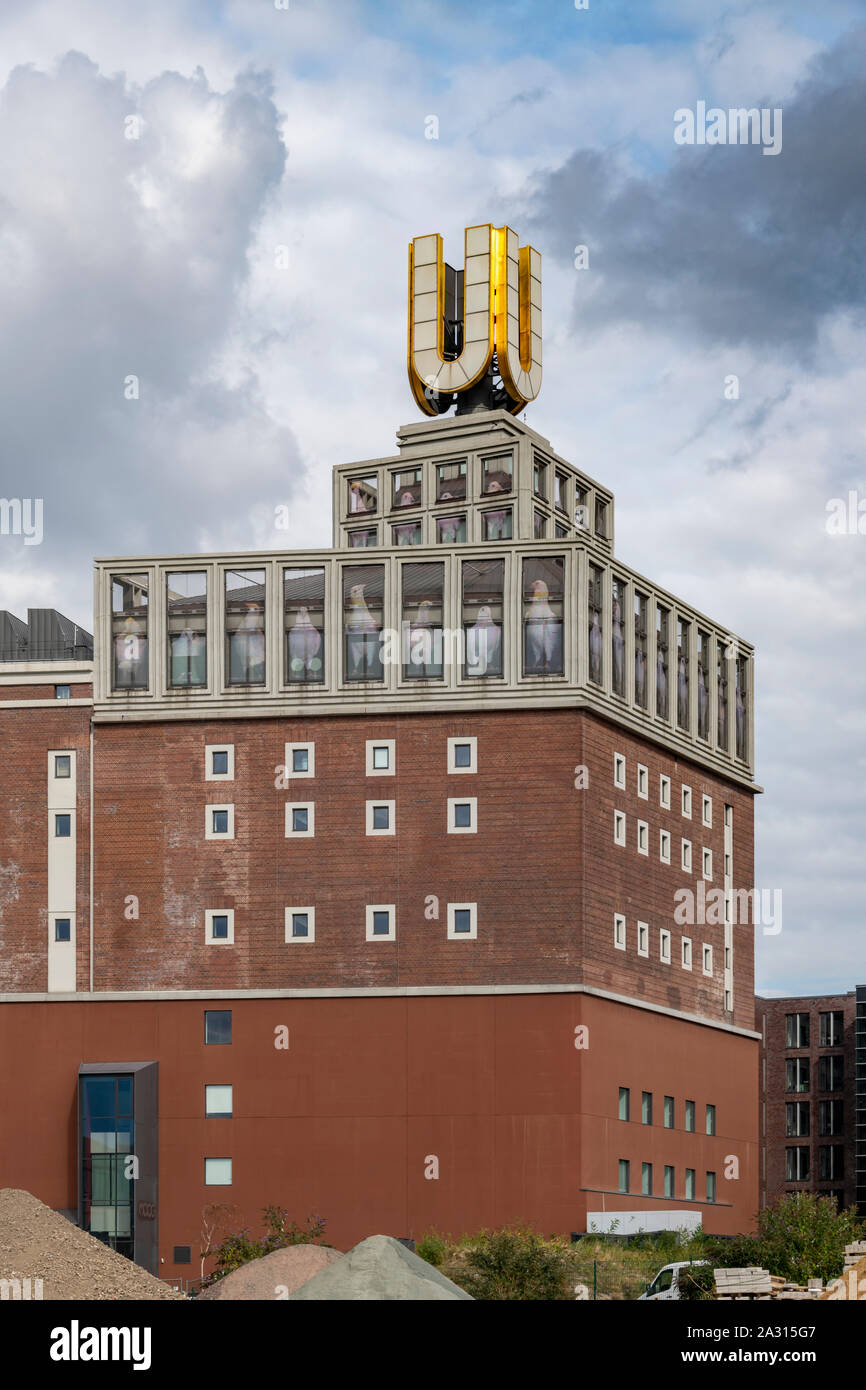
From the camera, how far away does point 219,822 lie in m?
78.0

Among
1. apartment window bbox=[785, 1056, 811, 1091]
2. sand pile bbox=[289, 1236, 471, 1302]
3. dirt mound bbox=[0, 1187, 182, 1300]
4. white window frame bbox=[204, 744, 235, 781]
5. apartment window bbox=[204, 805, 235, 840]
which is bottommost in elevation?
apartment window bbox=[785, 1056, 811, 1091]

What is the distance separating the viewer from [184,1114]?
248ft

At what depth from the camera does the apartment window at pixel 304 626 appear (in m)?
79.1

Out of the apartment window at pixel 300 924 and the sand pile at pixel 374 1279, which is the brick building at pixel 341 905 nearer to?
the apartment window at pixel 300 924

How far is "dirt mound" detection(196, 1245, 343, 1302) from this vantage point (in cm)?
5434

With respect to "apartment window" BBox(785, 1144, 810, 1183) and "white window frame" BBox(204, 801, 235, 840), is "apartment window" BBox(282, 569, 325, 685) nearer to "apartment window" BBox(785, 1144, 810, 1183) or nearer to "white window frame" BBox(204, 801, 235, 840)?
"white window frame" BBox(204, 801, 235, 840)

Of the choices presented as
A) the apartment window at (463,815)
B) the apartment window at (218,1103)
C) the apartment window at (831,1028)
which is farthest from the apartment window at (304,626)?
the apartment window at (831,1028)

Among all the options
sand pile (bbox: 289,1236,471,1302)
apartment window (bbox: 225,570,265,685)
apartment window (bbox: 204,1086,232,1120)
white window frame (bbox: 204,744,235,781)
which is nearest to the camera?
sand pile (bbox: 289,1236,471,1302)

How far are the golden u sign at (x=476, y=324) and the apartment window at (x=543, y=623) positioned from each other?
76.0 ft

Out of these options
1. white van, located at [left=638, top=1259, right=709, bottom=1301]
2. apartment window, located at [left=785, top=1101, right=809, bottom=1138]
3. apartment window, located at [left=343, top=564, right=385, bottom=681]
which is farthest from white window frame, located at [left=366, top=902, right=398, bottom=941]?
apartment window, located at [left=785, top=1101, right=809, bottom=1138]

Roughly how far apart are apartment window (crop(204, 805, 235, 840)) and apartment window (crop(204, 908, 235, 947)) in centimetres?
272
